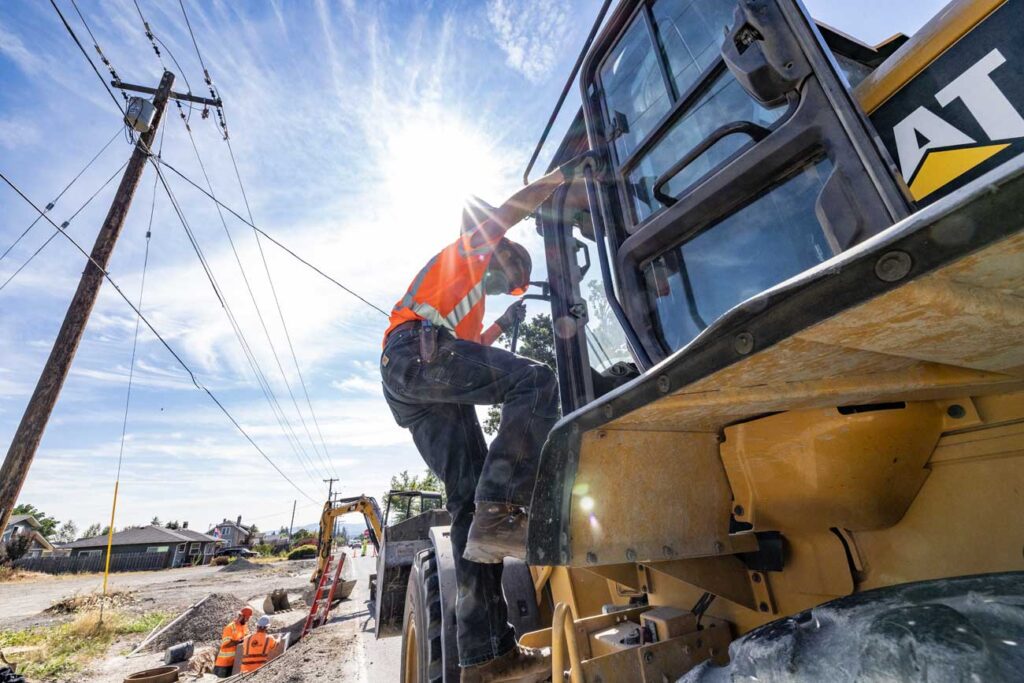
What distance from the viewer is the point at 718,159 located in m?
1.53

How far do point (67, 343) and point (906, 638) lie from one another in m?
11.8

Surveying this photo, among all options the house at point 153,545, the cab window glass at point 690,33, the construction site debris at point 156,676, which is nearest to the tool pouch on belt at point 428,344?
the cab window glass at point 690,33

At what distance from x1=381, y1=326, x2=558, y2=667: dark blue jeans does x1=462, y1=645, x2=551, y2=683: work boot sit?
27 millimetres

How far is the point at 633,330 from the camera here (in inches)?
68.2

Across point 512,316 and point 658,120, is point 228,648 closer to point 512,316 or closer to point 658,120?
point 512,316

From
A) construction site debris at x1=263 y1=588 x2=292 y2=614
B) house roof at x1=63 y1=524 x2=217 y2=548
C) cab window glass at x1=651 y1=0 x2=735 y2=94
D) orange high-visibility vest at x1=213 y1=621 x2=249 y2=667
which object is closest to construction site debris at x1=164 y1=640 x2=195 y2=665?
orange high-visibility vest at x1=213 y1=621 x2=249 y2=667

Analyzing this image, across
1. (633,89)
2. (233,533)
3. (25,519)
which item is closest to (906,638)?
(633,89)

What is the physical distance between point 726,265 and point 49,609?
23.5m

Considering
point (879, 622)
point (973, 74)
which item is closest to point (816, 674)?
point (879, 622)

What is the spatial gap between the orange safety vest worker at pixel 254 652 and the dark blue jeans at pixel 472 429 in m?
9.07

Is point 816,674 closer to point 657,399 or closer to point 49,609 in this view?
point 657,399

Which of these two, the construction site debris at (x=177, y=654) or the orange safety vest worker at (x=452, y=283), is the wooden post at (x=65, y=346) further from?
the orange safety vest worker at (x=452, y=283)

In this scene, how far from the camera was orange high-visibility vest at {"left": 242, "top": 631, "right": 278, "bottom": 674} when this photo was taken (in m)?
8.80

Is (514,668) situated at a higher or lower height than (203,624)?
higher
